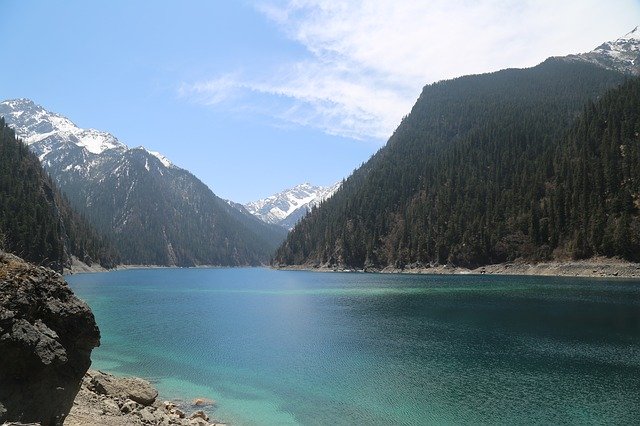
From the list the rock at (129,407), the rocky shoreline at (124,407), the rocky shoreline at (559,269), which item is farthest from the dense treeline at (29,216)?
the rocky shoreline at (559,269)

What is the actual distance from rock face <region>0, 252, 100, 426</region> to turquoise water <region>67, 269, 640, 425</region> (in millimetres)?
10724

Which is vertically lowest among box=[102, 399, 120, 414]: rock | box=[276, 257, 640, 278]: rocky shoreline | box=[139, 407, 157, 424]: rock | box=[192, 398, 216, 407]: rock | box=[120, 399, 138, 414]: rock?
→ box=[192, 398, 216, 407]: rock

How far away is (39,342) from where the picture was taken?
1286cm

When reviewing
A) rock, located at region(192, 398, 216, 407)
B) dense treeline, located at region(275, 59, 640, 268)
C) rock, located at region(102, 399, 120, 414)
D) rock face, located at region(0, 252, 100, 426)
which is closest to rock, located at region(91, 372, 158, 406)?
rock, located at region(102, 399, 120, 414)

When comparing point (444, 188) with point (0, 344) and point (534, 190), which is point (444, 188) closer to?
point (534, 190)

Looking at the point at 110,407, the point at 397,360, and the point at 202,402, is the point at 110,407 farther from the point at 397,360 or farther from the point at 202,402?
the point at 397,360

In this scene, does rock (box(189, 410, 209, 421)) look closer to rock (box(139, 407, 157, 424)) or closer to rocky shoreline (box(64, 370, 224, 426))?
rocky shoreline (box(64, 370, 224, 426))

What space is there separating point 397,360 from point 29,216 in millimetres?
134910

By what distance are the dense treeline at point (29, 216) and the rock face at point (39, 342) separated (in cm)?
9888

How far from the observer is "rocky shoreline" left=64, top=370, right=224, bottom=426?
17.3 m

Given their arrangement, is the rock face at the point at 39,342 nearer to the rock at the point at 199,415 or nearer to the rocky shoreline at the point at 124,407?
the rocky shoreline at the point at 124,407

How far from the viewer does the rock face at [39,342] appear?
481 inches

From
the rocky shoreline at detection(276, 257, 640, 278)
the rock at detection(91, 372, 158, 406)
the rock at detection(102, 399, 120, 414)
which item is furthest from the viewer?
the rocky shoreline at detection(276, 257, 640, 278)

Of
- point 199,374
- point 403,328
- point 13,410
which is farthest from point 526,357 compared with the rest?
point 13,410
